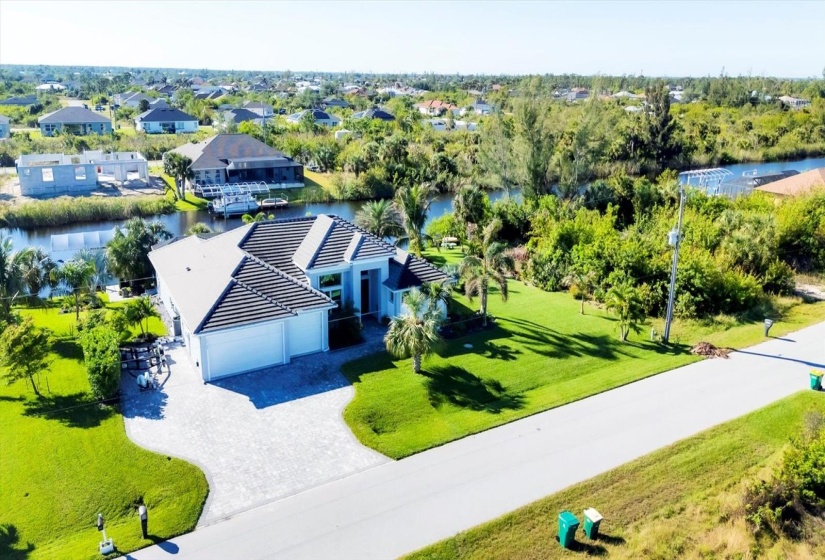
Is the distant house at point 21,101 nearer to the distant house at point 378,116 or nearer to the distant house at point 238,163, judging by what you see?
the distant house at point 378,116

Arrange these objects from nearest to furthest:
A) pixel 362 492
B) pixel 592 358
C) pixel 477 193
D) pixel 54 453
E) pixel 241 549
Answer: pixel 241 549 → pixel 362 492 → pixel 54 453 → pixel 592 358 → pixel 477 193

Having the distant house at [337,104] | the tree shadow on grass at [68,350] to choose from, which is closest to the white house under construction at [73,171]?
the tree shadow on grass at [68,350]

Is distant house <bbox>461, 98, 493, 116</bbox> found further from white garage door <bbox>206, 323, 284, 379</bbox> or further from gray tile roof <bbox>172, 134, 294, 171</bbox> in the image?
white garage door <bbox>206, 323, 284, 379</bbox>

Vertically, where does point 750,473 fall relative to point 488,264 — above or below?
below

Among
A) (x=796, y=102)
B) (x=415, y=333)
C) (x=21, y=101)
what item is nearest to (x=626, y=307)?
(x=415, y=333)

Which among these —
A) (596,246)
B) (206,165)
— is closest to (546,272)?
(596,246)

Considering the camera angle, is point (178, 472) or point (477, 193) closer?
point (178, 472)

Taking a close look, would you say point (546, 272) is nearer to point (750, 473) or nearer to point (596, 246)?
point (596, 246)
